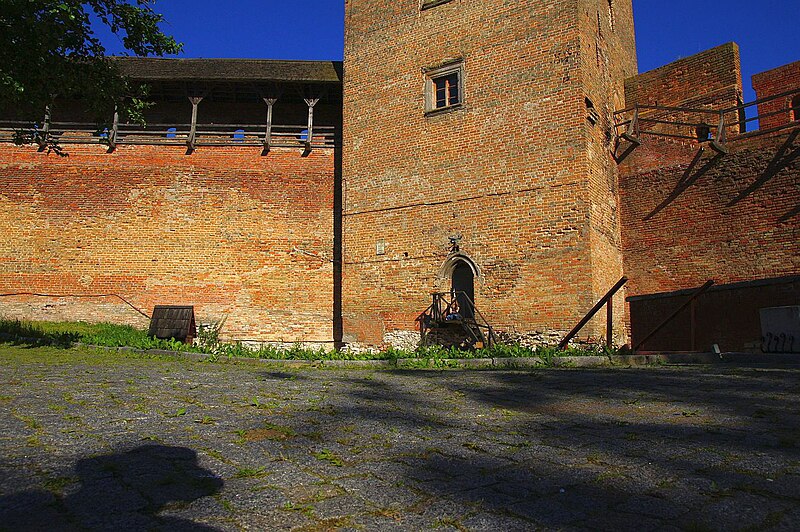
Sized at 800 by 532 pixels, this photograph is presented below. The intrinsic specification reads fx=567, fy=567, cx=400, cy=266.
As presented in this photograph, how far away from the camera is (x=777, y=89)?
1359 centimetres

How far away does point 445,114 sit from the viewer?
45.0 ft

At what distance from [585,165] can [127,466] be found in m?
11.0

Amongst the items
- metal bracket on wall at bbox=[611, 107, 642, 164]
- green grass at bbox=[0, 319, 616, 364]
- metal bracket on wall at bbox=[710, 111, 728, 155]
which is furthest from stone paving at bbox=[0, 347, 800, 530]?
metal bracket on wall at bbox=[611, 107, 642, 164]

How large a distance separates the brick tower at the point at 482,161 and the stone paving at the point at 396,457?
22.2 feet

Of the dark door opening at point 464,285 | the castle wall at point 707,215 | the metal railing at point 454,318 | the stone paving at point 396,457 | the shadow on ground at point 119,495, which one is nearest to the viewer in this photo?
the shadow on ground at point 119,495

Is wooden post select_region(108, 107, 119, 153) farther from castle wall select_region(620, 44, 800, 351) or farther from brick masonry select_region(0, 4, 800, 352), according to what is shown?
castle wall select_region(620, 44, 800, 351)

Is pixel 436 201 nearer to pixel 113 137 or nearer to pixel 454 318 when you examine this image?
pixel 454 318

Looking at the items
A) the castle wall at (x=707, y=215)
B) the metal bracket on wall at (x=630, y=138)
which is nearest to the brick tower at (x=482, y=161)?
the metal bracket on wall at (x=630, y=138)

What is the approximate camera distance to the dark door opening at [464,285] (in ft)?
42.6

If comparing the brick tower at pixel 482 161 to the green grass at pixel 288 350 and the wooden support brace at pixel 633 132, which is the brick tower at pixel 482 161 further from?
the green grass at pixel 288 350

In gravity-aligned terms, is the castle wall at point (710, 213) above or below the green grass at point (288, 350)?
above

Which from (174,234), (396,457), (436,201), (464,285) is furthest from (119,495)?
(174,234)

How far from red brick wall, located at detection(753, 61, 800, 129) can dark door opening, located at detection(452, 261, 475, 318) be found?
780cm

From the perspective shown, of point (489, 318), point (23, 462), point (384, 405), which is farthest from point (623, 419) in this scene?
point (489, 318)
